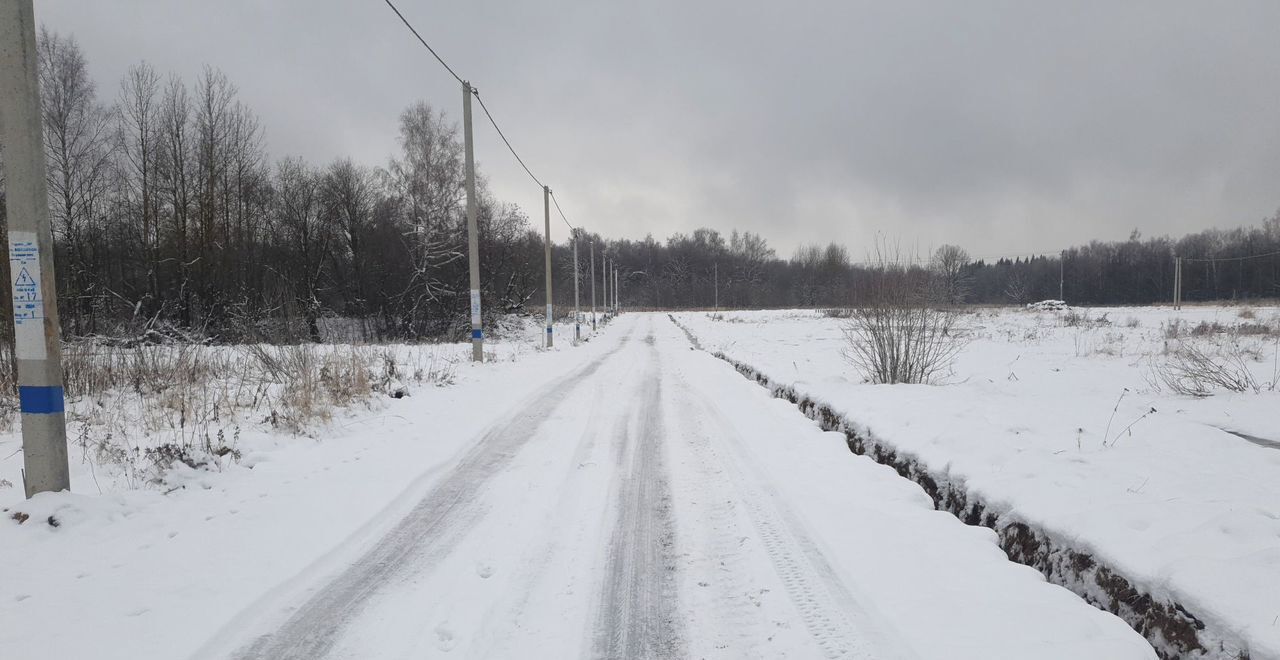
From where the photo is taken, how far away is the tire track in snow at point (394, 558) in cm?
254

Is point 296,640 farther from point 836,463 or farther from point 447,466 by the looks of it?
point 836,463

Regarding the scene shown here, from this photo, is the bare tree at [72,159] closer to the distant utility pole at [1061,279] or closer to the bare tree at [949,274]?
the bare tree at [949,274]

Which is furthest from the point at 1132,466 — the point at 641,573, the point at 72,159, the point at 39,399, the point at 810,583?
the point at 72,159

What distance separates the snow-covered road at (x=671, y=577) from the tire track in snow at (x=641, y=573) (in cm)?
1

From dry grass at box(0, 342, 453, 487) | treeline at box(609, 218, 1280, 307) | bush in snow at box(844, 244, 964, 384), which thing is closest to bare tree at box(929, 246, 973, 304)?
bush in snow at box(844, 244, 964, 384)

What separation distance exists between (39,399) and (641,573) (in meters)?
4.19

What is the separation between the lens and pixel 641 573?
319 centimetres

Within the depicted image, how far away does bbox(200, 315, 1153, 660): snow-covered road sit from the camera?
8.16 feet

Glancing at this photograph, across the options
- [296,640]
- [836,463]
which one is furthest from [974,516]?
[296,640]

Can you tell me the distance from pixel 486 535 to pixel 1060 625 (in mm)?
3120

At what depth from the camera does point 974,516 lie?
13.2 ft

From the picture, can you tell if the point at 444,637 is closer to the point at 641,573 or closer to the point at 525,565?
the point at 525,565

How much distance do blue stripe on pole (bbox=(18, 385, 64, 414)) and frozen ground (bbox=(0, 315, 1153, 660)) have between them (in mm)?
601

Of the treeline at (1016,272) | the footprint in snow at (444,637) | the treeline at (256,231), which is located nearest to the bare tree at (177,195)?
the treeline at (256,231)
